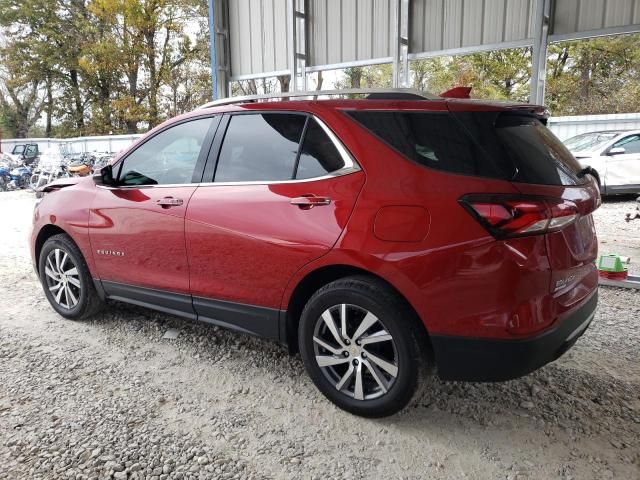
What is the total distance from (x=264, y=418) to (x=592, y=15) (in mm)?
6037

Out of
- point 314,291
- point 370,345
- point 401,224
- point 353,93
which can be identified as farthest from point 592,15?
point 370,345

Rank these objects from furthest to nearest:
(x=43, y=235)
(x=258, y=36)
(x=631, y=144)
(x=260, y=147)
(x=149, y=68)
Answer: (x=149, y=68), (x=631, y=144), (x=258, y=36), (x=43, y=235), (x=260, y=147)

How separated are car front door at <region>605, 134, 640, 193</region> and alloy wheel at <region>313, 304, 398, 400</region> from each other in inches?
416

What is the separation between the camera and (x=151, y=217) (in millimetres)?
3438

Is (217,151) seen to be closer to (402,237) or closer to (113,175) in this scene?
(113,175)

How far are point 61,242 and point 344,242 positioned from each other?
2760 millimetres

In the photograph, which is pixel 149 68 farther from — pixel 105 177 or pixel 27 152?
pixel 105 177

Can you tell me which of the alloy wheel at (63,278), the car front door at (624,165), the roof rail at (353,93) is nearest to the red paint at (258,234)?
the roof rail at (353,93)

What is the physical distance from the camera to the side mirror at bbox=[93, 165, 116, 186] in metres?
3.78

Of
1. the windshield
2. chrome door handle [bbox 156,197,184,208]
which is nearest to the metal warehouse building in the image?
chrome door handle [bbox 156,197,184,208]

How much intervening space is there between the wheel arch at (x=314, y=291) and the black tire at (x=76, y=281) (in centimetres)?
202

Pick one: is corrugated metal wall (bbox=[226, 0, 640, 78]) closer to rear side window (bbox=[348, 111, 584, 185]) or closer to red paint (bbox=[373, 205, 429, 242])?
rear side window (bbox=[348, 111, 584, 185])

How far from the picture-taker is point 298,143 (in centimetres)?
286

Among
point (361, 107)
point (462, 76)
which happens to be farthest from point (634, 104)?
point (361, 107)
